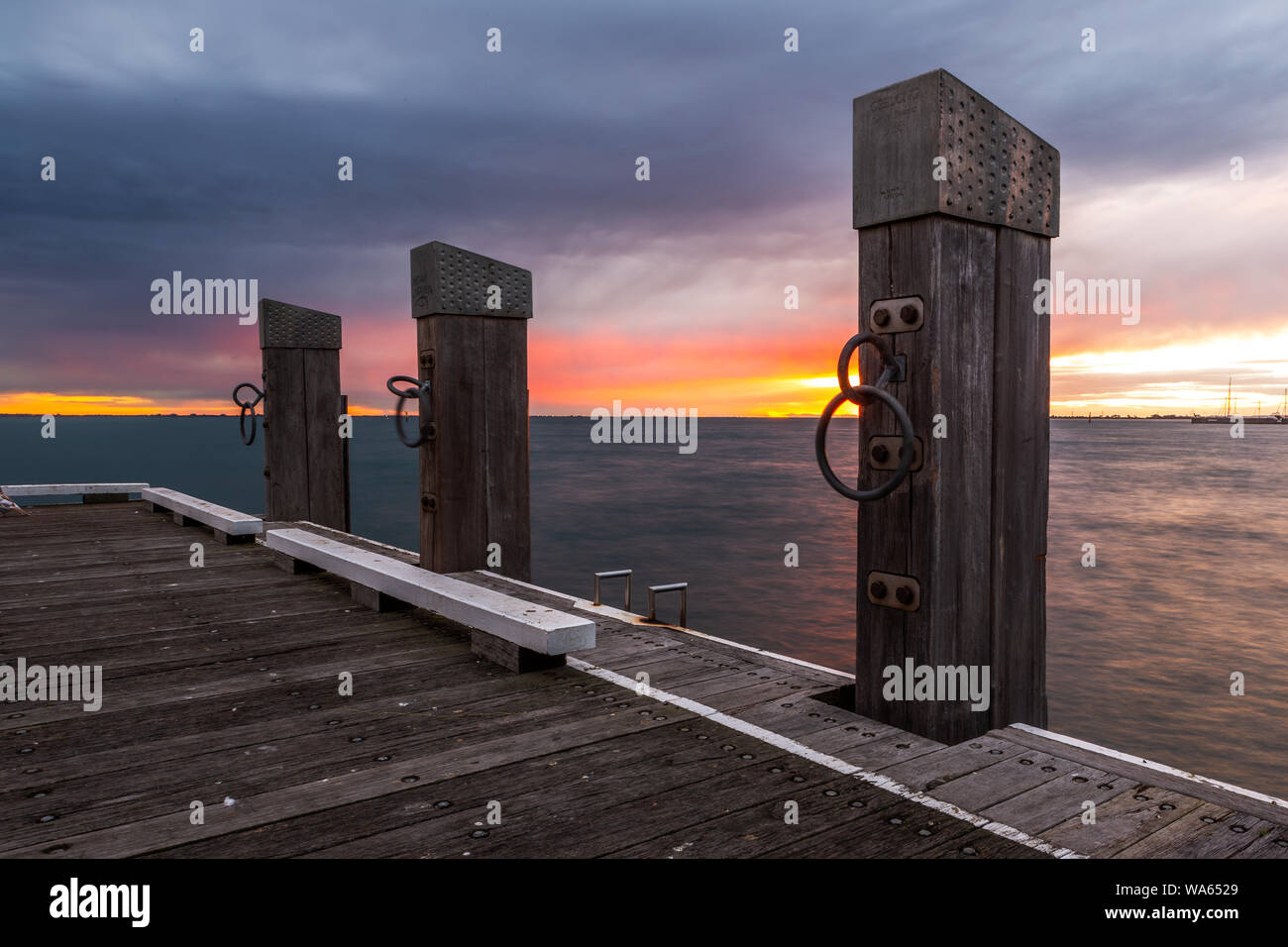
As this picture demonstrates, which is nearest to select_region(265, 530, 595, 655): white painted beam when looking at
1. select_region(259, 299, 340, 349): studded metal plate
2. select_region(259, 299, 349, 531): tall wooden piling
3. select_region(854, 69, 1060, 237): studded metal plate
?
select_region(854, 69, 1060, 237): studded metal plate

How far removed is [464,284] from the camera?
5.68 m

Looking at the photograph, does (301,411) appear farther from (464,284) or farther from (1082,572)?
(1082,572)

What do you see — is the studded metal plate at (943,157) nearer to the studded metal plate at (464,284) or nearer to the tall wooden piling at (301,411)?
the studded metal plate at (464,284)

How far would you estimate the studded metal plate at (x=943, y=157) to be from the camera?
9.41 ft

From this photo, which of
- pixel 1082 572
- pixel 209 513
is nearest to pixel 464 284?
pixel 209 513

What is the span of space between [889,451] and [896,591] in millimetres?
553

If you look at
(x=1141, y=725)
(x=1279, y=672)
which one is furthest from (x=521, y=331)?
(x=1279, y=672)

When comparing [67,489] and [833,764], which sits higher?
[67,489]

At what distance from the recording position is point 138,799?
2576 mm

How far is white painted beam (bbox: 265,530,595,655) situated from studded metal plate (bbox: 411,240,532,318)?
1.87 m

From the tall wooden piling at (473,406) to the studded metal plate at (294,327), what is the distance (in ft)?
12.9

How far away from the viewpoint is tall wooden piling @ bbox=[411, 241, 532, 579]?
5.65m

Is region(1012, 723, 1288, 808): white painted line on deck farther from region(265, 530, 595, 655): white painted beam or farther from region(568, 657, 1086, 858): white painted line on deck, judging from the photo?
region(265, 530, 595, 655): white painted beam
